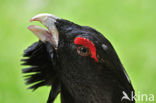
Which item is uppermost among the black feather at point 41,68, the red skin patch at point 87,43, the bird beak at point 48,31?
the bird beak at point 48,31

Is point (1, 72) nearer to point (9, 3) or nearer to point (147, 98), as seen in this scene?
point (9, 3)

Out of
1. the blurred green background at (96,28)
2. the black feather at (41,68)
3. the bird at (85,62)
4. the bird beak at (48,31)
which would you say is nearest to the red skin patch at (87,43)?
the bird at (85,62)

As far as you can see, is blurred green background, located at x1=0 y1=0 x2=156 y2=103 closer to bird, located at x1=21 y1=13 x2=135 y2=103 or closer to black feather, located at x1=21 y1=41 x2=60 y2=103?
black feather, located at x1=21 y1=41 x2=60 y2=103

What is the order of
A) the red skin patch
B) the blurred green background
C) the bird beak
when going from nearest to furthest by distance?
1. the red skin patch
2. the bird beak
3. the blurred green background

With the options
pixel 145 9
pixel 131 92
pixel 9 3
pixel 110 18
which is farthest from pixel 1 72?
pixel 131 92

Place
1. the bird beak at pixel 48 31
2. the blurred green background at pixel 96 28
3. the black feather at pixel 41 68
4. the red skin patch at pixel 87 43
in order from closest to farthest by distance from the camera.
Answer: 1. the red skin patch at pixel 87 43
2. the bird beak at pixel 48 31
3. the black feather at pixel 41 68
4. the blurred green background at pixel 96 28

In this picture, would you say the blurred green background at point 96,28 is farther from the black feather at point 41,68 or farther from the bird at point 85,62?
the bird at point 85,62

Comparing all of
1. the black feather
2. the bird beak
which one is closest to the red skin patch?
the bird beak
